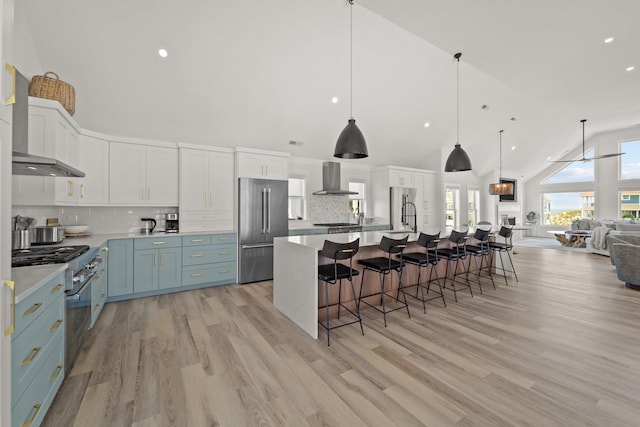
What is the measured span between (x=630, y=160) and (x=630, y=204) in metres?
1.48

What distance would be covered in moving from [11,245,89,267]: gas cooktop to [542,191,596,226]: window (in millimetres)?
14428

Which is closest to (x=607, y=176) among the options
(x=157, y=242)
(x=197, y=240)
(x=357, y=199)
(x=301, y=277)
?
(x=357, y=199)

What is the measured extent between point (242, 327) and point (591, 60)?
6.47 meters

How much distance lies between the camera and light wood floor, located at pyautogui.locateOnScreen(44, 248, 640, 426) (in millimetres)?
1767

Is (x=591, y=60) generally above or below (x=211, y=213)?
above

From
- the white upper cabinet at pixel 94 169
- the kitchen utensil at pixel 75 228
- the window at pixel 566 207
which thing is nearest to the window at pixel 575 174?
the window at pixel 566 207

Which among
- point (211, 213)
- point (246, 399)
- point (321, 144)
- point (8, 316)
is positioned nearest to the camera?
point (8, 316)

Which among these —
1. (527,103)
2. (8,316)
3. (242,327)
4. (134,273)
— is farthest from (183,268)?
(527,103)

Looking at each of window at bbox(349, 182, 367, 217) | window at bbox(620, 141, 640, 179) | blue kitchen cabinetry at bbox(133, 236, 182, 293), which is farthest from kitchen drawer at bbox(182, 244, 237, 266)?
window at bbox(620, 141, 640, 179)

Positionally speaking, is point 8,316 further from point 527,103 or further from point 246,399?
point 527,103

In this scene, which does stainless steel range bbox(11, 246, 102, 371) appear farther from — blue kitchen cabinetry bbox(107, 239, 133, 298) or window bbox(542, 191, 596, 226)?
window bbox(542, 191, 596, 226)

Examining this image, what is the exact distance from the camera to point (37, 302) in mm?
1581

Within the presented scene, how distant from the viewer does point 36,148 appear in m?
2.74

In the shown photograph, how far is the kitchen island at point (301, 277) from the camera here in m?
2.83
